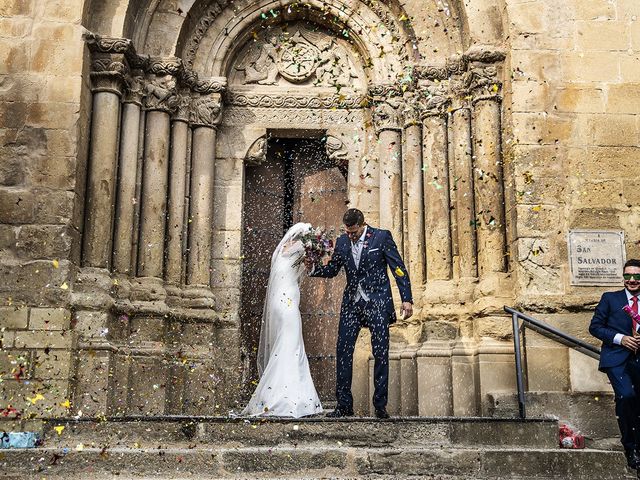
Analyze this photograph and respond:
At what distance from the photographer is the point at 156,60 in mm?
9578

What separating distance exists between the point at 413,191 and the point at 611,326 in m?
3.34

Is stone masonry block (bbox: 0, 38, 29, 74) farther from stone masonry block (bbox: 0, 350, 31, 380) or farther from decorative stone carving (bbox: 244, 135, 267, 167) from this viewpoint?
stone masonry block (bbox: 0, 350, 31, 380)

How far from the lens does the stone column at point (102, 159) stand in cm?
870

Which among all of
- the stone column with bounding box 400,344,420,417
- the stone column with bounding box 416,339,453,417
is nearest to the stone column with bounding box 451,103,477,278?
the stone column with bounding box 416,339,453,417

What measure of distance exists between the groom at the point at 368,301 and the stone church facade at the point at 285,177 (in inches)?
63.9

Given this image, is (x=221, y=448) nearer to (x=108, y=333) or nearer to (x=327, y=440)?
(x=327, y=440)

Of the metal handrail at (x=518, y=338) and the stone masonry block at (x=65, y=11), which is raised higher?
the stone masonry block at (x=65, y=11)

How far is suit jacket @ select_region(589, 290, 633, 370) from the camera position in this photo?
6656 mm

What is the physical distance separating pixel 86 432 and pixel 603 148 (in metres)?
5.75

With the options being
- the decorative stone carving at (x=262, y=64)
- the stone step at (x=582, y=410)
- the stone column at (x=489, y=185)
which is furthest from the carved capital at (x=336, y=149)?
the stone step at (x=582, y=410)

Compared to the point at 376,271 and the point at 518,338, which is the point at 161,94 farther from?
the point at 518,338

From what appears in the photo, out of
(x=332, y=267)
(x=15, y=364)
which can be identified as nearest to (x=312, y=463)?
(x=332, y=267)

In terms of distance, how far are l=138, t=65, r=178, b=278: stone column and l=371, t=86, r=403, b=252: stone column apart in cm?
241

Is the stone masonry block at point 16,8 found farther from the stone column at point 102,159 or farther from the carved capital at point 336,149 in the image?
the carved capital at point 336,149
